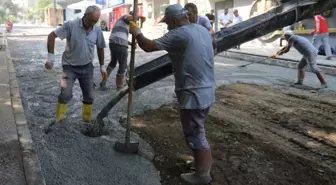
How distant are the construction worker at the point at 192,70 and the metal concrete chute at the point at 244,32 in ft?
3.23

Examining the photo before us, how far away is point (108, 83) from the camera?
7758 millimetres

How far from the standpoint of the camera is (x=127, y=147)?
3885 millimetres

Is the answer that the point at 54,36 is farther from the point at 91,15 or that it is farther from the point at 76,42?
the point at 91,15

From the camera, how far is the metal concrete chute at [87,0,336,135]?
4.23 m

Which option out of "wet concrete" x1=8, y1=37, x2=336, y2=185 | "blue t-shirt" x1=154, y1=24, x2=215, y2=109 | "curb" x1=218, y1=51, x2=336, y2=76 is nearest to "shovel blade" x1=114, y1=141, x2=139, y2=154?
"wet concrete" x1=8, y1=37, x2=336, y2=185

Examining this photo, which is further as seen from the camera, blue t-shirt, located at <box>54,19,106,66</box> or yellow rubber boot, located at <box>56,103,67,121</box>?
yellow rubber boot, located at <box>56,103,67,121</box>

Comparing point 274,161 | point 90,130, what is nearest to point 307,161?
point 274,161

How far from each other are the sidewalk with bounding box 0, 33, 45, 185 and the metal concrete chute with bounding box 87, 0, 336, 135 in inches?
35.7

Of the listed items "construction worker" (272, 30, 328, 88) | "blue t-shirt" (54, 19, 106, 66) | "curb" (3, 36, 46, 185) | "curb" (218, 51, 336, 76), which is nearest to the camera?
"curb" (3, 36, 46, 185)

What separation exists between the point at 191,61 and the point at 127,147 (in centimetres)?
135

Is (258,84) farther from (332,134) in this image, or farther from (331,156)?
(331,156)

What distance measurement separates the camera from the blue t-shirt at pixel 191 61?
3.05 meters

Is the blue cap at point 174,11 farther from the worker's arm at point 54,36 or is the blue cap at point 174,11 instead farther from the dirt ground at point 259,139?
the worker's arm at point 54,36

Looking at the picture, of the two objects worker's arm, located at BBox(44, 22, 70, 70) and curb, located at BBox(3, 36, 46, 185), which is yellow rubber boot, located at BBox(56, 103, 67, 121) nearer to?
curb, located at BBox(3, 36, 46, 185)
